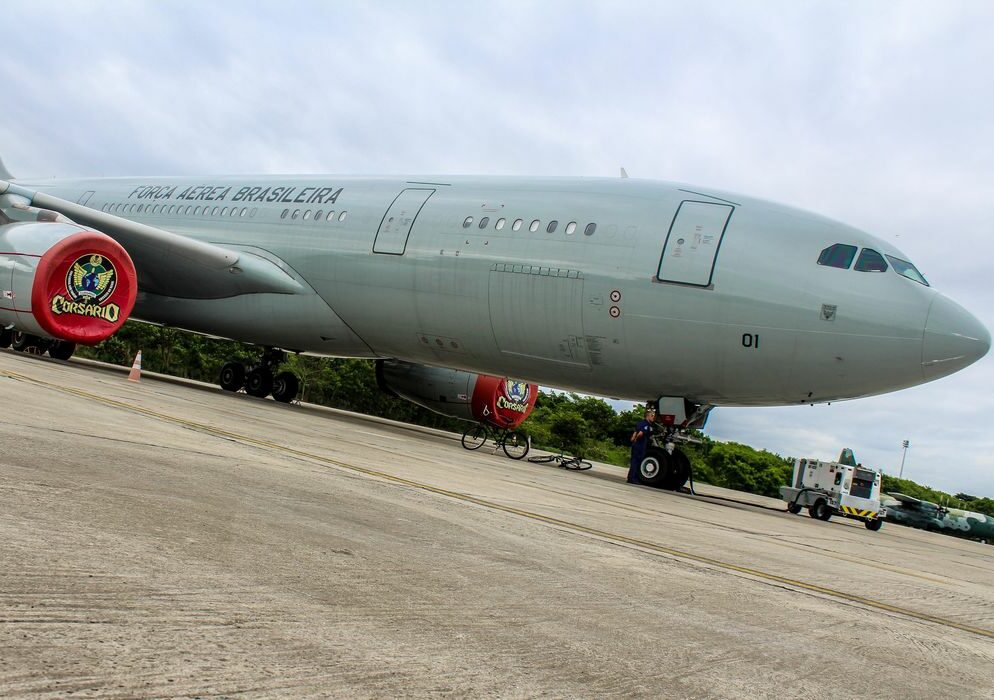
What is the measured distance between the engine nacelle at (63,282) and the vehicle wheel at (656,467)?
7.10 metres

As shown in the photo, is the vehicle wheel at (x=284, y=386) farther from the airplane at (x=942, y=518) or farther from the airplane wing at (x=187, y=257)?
the airplane at (x=942, y=518)

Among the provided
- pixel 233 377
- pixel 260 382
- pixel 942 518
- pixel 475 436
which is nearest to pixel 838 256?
pixel 475 436

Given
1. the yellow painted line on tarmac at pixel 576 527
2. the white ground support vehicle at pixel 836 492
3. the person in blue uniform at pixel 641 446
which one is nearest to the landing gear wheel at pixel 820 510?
the white ground support vehicle at pixel 836 492

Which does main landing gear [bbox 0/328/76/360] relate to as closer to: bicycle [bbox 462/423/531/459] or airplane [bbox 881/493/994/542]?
bicycle [bbox 462/423/531/459]

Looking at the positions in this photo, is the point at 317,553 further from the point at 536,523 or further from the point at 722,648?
the point at 536,523

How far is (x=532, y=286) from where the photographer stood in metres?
10.6

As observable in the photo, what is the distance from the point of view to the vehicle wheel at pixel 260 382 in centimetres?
1596

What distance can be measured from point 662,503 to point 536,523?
383 cm

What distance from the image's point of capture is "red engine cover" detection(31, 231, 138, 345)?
10.9 metres

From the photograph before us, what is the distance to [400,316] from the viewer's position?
472 inches

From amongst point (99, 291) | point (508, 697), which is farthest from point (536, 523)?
point (99, 291)

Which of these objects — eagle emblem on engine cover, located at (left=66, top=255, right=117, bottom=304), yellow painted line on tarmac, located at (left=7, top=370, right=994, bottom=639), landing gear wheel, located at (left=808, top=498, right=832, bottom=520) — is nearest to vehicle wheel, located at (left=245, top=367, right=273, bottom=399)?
eagle emblem on engine cover, located at (left=66, top=255, right=117, bottom=304)

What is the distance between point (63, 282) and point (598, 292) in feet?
22.5

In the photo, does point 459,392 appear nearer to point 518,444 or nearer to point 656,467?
point 518,444
